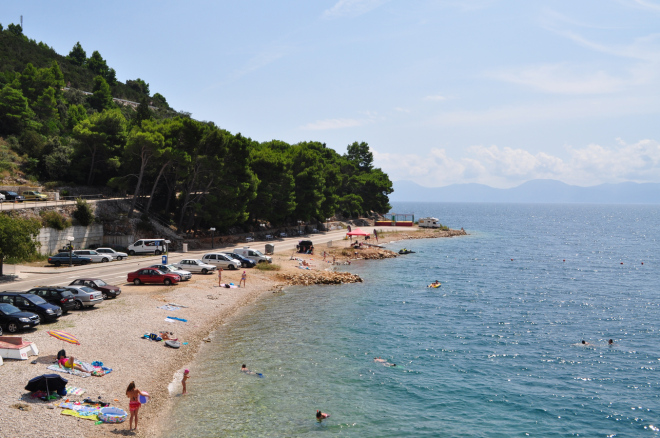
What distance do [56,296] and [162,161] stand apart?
3340 cm

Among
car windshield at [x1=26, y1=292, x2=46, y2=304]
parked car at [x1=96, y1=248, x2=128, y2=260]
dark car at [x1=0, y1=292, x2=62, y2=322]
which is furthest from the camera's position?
parked car at [x1=96, y1=248, x2=128, y2=260]

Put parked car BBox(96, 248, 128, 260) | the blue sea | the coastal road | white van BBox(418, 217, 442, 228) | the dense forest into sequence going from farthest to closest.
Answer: white van BBox(418, 217, 442, 228)
the dense forest
parked car BBox(96, 248, 128, 260)
the coastal road
the blue sea

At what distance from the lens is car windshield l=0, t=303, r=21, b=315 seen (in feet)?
79.0

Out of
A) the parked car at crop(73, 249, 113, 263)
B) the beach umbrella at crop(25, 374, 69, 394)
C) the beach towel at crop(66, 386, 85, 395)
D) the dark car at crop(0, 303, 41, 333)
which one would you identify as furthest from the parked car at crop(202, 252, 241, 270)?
the beach umbrella at crop(25, 374, 69, 394)

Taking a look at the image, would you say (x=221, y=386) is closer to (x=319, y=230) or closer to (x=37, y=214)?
(x=37, y=214)

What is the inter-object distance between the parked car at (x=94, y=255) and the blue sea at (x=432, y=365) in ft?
66.3

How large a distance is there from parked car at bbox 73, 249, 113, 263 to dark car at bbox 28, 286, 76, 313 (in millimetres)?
19568

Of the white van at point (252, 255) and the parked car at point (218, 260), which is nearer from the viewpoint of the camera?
the parked car at point (218, 260)

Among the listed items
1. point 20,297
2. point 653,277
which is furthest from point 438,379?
point 653,277

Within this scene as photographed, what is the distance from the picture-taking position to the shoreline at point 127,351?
53.9ft

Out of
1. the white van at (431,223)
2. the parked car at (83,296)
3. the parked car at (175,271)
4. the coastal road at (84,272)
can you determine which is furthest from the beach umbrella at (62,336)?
the white van at (431,223)

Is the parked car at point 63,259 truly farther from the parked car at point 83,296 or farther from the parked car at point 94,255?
the parked car at point 83,296

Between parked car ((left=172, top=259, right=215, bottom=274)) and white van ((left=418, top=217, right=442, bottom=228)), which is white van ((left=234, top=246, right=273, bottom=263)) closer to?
parked car ((left=172, top=259, right=215, bottom=274))

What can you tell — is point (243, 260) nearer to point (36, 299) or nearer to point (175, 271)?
point (175, 271)
